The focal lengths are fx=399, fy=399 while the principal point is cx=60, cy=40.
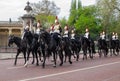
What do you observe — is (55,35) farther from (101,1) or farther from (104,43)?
(101,1)

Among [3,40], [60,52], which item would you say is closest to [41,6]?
[3,40]

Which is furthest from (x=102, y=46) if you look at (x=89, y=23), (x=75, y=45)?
(x=89, y=23)

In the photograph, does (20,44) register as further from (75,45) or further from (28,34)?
(75,45)

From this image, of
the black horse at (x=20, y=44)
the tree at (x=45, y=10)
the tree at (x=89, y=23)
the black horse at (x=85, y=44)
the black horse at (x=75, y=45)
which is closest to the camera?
the black horse at (x=20, y=44)

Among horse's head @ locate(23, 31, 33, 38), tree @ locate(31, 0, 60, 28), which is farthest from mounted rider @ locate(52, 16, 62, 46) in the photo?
tree @ locate(31, 0, 60, 28)

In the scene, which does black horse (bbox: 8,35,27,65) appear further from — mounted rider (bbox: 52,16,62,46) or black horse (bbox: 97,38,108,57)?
black horse (bbox: 97,38,108,57)

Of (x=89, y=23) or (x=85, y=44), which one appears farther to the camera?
(x=89, y=23)

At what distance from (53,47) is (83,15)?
93.7m

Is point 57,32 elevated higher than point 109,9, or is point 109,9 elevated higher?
point 109,9

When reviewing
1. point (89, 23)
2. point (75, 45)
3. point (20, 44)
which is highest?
point (89, 23)

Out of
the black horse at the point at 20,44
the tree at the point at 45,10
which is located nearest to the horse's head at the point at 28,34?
the black horse at the point at 20,44

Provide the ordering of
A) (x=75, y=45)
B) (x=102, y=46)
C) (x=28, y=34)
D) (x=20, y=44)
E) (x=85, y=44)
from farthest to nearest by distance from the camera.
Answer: (x=102, y=46) < (x=85, y=44) < (x=75, y=45) < (x=20, y=44) < (x=28, y=34)

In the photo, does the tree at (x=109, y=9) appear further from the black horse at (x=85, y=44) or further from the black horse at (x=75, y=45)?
the black horse at (x=75, y=45)

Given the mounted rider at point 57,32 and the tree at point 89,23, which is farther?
the tree at point 89,23
